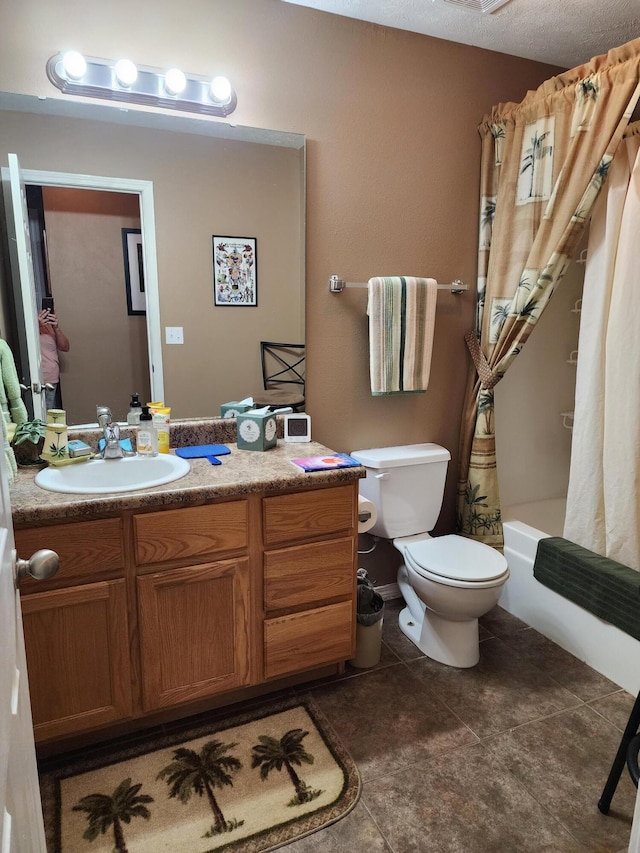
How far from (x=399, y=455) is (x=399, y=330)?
0.53 m

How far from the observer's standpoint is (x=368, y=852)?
4.48 ft

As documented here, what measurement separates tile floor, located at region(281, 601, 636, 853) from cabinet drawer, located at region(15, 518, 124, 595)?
3.01 feet

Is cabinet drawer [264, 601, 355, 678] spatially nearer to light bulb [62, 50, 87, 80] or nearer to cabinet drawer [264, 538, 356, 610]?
cabinet drawer [264, 538, 356, 610]

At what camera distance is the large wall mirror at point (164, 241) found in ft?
5.77

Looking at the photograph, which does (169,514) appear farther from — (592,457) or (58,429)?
(592,457)

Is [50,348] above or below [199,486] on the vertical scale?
above

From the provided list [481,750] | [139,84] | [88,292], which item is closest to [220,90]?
[139,84]

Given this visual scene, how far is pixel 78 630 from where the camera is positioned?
1.51 m

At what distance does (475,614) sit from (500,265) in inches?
57.6

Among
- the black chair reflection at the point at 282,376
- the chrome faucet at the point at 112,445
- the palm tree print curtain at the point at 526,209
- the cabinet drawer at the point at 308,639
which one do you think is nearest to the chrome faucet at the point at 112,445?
the chrome faucet at the point at 112,445

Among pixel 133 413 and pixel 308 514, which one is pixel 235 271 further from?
pixel 308 514

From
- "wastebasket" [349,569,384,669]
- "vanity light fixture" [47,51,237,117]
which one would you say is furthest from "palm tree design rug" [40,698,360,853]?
"vanity light fixture" [47,51,237,117]

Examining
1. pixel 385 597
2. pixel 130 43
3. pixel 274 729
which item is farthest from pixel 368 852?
pixel 130 43

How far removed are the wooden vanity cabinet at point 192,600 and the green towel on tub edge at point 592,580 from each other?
1274mm
